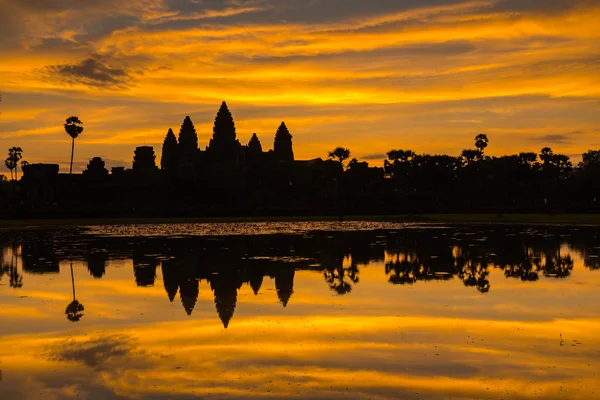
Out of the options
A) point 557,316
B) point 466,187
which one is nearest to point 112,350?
point 557,316

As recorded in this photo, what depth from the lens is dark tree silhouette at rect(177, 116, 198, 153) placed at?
13812 centimetres

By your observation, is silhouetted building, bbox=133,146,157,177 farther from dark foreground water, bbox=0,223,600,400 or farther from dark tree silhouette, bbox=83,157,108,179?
dark foreground water, bbox=0,223,600,400

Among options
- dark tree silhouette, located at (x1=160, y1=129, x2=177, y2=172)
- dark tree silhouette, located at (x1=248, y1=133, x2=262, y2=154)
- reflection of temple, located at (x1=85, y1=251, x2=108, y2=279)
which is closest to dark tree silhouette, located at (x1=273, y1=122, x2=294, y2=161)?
dark tree silhouette, located at (x1=248, y1=133, x2=262, y2=154)

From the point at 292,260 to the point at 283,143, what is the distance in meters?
124

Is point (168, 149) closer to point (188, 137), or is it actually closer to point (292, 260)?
point (188, 137)

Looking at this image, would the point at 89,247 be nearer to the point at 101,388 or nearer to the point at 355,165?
the point at 101,388

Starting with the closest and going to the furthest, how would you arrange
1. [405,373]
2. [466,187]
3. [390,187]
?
1. [405,373]
2. [466,187]
3. [390,187]

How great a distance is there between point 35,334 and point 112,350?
2.36m

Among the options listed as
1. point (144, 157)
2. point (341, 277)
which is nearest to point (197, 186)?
point (144, 157)

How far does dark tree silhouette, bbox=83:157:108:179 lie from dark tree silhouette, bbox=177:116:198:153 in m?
28.1

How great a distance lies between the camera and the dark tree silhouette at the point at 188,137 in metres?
138

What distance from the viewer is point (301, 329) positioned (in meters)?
13.5

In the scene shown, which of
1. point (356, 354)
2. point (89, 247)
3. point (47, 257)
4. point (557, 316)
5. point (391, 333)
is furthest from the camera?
point (89, 247)

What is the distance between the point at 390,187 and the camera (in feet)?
449
